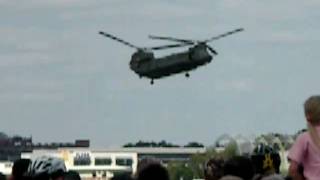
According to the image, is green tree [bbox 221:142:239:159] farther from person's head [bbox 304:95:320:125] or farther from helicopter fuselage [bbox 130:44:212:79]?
helicopter fuselage [bbox 130:44:212:79]

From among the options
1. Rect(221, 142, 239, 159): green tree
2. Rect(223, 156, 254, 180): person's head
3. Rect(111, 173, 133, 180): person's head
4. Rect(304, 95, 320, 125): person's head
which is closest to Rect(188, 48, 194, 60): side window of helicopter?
Rect(221, 142, 239, 159): green tree

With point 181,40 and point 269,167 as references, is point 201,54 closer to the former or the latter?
point 181,40

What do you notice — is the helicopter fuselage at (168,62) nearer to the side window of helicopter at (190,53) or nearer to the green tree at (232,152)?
the side window of helicopter at (190,53)

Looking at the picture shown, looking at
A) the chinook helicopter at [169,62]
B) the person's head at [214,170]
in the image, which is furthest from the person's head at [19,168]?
the chinook helicopter at [169,62]

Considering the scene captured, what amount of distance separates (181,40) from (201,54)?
212 inches

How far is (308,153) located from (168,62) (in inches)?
2839

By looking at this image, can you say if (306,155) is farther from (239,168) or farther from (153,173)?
(153,173)

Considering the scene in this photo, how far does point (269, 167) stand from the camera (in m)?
12.8

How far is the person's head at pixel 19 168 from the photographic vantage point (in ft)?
36.1

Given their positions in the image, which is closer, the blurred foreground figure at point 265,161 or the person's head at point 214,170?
the person's head at point 214,170

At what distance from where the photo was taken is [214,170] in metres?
12.1

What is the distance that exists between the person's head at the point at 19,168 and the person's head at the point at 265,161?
2265 millimetres

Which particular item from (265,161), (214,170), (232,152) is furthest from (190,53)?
(214,170)

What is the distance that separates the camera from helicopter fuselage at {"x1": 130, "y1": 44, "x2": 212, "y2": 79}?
81.7 meters
